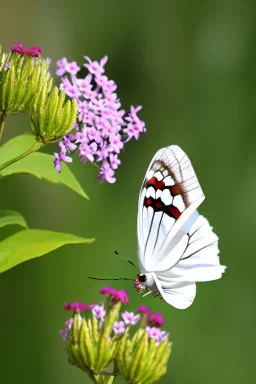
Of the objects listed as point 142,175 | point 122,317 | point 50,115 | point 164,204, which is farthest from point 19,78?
point 142,175

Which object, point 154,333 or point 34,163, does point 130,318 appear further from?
point 34,163

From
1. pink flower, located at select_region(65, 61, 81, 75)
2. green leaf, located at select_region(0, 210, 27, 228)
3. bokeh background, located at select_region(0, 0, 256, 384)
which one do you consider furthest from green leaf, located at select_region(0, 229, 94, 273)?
bokeh background, located at select_region(0, 0, 256, 384)

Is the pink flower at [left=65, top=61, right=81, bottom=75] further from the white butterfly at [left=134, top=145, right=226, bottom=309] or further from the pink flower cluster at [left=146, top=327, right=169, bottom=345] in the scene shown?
the pink flower cluster at [left=146, top=327, right=169, bottom=345]

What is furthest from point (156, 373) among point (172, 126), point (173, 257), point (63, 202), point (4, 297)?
point (172, 126)

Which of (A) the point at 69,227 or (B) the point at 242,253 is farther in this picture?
(B) the point at 242,253

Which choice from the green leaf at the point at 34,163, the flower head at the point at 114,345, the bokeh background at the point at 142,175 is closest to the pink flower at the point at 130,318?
the flower head at the point at 114,345

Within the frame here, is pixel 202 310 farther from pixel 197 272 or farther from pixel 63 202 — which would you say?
pixel 197 272
